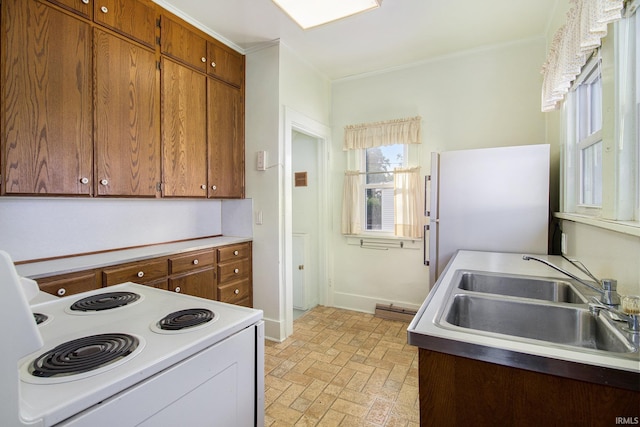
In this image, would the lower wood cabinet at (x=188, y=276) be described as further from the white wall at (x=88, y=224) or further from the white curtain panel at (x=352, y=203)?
the white curtain panel at (x=352, y=203)

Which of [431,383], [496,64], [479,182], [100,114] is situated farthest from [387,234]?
[100,114]

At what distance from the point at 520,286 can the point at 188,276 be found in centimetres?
232

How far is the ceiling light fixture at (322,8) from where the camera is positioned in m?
2.01

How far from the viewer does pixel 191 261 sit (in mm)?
2451

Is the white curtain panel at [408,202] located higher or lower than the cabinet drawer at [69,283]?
higher

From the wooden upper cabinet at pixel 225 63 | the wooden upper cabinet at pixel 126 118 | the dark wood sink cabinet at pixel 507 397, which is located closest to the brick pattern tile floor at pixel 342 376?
the dark wood sink cabinet at pixel 507 397

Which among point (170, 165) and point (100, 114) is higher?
point (100, 114)

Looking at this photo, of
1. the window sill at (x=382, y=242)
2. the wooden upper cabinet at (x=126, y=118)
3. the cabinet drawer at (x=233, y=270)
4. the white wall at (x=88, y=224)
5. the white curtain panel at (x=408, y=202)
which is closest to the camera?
the white wall at (x=88, y=224)

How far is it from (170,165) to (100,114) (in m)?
0.58

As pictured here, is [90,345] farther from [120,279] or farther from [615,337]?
[615,337]

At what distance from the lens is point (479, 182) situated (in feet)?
7.84

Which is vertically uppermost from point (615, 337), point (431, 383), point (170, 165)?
point (170, 165)

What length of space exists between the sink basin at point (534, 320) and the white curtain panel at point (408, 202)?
6.33 ft

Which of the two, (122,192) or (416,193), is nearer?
(122,192)
